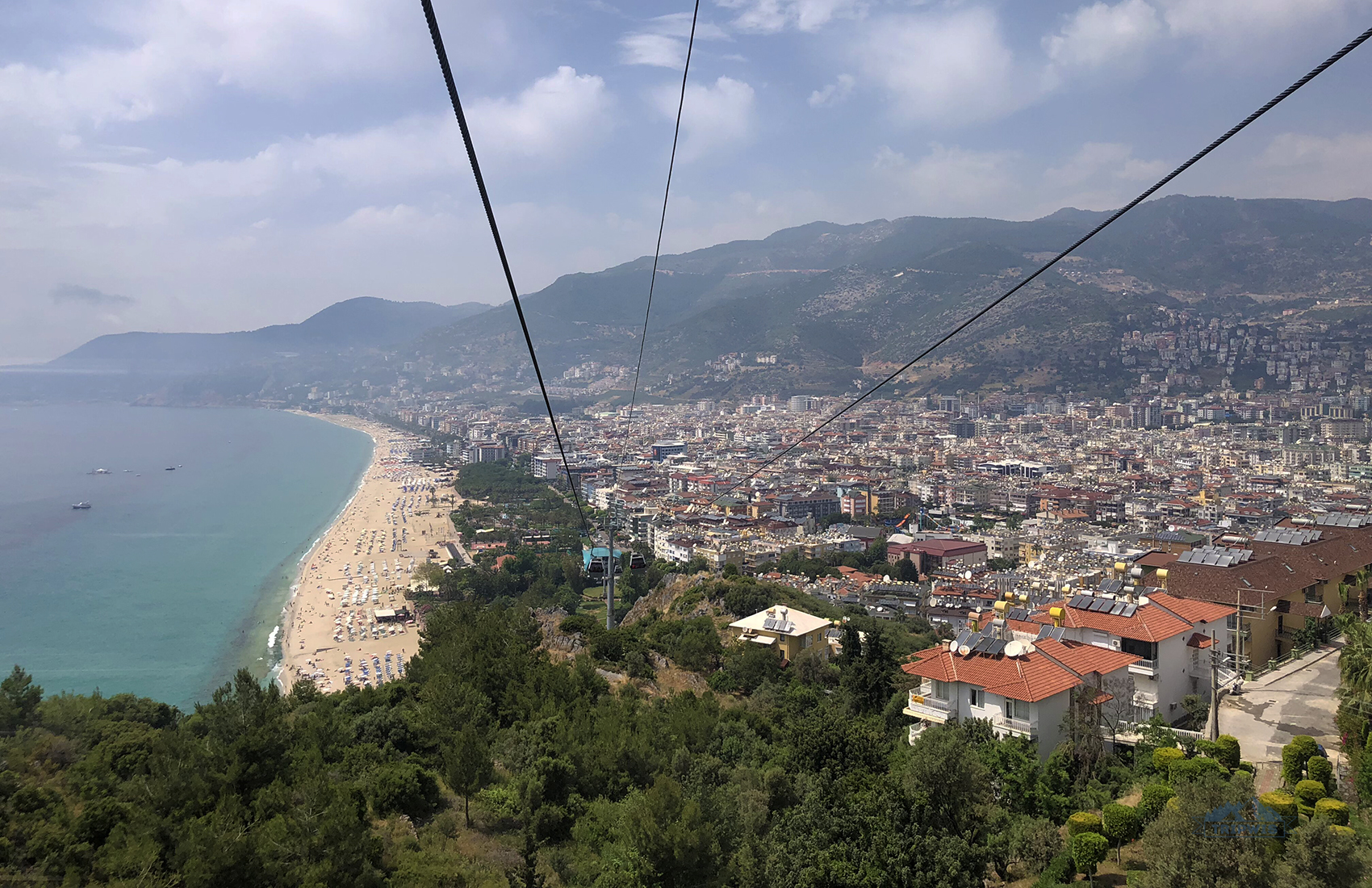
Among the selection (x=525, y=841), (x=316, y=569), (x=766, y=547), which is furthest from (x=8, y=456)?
(x=525, y=841)

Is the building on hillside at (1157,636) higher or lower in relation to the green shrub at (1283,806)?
lower

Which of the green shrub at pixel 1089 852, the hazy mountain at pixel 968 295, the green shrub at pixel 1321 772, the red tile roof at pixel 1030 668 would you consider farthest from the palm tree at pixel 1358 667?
the hazy mountain at pixel 968 295

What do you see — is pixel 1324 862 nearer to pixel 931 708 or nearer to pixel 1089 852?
pixel 1089 852

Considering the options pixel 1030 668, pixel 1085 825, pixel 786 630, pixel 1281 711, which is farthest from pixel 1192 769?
pixel 786 630

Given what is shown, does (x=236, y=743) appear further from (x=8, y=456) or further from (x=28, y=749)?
(x=8, y=456)

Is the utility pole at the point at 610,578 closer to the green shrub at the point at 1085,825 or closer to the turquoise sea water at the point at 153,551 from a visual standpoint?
the green shrub at the point at 1085,825
